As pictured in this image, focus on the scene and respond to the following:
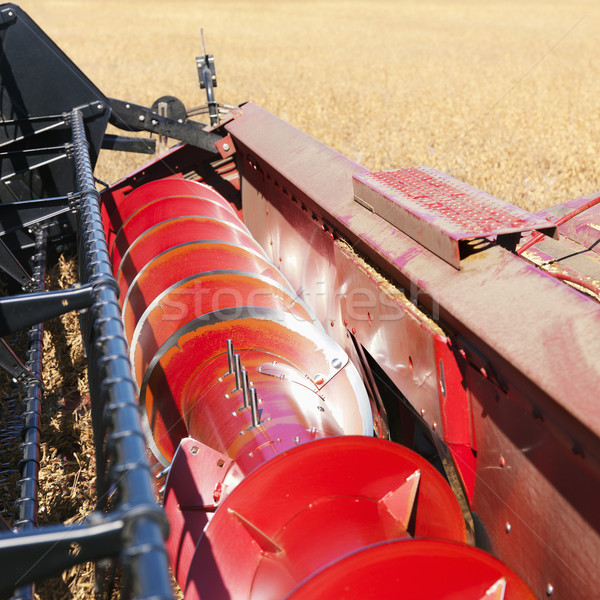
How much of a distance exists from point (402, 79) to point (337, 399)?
9828 millimetres

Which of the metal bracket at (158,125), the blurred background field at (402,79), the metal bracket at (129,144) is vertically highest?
the metal bracket at (158,125)

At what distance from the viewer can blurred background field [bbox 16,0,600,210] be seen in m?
6.53

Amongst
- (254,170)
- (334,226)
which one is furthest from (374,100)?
(334,226)

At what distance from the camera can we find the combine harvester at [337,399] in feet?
3.75

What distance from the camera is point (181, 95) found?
9.52m

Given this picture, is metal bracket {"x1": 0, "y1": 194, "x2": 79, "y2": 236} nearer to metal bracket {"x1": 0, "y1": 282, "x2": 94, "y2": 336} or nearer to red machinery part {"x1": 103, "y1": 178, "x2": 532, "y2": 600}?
red machinery part {"x1": 103, "y1": 178, "x2": 532, "y2": 600}

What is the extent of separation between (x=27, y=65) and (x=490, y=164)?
14.6 ft

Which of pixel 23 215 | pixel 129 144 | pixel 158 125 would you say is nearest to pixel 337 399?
pixel 23 215

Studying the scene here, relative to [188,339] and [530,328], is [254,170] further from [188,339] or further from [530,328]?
[530,328]

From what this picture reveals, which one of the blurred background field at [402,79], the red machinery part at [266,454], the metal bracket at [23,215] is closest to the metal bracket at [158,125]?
the metal bracket at [23,215]

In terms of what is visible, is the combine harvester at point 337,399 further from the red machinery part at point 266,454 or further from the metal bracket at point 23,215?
the metal bracket at point 23,215

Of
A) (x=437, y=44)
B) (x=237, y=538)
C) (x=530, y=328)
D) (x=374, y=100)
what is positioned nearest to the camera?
(x=530, y=328)

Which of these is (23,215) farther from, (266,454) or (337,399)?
(266,454)

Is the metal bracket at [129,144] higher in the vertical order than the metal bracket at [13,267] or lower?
higher
